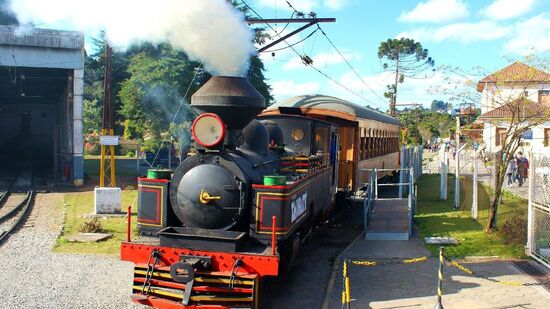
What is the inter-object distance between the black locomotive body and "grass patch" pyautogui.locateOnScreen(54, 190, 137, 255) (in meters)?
3.41

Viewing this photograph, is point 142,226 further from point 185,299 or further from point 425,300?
point 425,300

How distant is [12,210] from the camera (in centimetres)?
1444

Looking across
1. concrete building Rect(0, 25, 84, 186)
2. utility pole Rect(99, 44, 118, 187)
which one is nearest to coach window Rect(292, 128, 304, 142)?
A: utility pole Rect(99, 44, 118, 187)

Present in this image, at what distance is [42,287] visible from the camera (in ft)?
24.1

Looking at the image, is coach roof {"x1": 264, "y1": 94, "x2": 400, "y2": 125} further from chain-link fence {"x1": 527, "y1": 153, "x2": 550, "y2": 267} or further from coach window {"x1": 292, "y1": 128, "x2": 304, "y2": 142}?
chain-link fence {"x1": 527, "y1": 153, "x2": 550, "y2": 267}

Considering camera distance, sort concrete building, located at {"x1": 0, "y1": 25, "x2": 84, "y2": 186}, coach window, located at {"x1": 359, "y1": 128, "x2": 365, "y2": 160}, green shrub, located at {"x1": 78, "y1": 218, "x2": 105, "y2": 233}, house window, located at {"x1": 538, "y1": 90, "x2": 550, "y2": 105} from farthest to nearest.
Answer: concrete building, located at {"x1": 0, "y1": 25, "x2": 84, "y2": 186} < coach window, located at {"x1": 359, "y1": 128, "x2": 365, "y2": 160} < house window, located at {"x1": 538, "y1": 90, "x2": 550, "y2": 105} < green shrub, located at {"x1": 78, "y1": 218, "x2": 105, "y2": 233}

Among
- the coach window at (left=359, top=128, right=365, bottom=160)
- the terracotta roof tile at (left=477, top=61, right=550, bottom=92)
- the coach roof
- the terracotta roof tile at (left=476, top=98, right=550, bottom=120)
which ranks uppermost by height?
the terracotta roof tile at (left=477, top=61, right=550, bottom=92)

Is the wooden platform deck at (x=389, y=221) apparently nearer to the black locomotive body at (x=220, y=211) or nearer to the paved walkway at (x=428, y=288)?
the paved walkway at (x=428, y=288)

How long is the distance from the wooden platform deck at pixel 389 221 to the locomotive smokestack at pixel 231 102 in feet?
16.8

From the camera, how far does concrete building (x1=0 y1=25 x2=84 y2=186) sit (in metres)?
19.3

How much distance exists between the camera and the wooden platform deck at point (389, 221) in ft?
35.4

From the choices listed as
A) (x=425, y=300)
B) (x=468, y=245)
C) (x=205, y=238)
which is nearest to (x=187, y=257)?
(x=205, y=238)

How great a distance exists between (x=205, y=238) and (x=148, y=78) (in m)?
16.2

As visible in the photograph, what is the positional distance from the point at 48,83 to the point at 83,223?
16.9m
